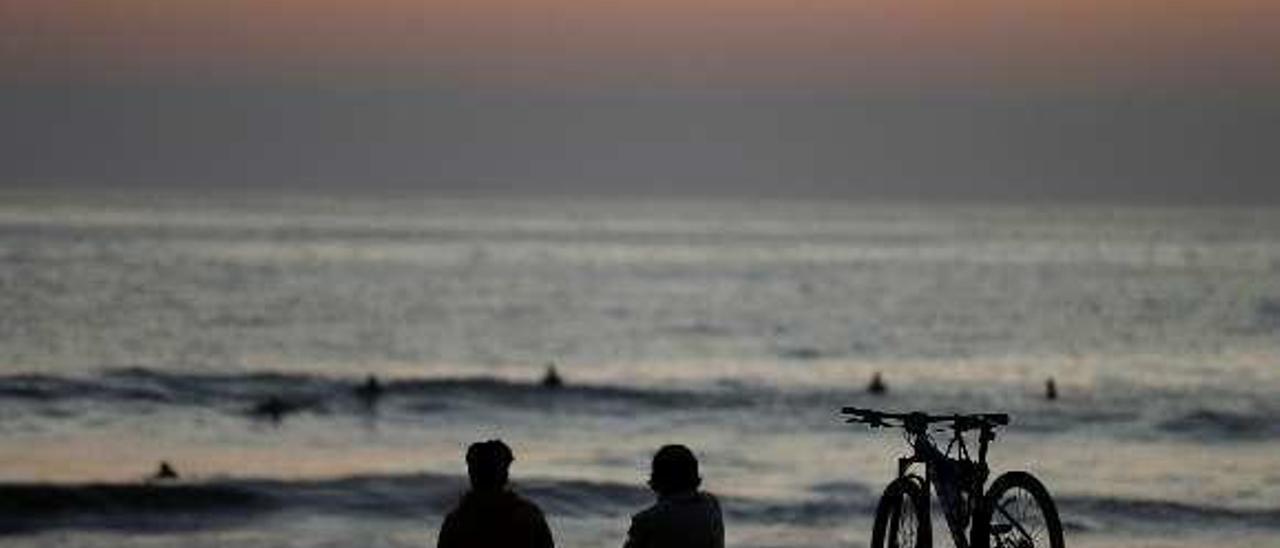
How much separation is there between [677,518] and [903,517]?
9.20 feet

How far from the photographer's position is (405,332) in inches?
3526

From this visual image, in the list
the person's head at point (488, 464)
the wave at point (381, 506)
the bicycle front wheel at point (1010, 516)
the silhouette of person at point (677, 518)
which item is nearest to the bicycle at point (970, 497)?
the bicycle front wheel at point (1010, 516)

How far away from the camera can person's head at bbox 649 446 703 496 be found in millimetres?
9344

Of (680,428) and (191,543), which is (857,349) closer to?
(680,428)

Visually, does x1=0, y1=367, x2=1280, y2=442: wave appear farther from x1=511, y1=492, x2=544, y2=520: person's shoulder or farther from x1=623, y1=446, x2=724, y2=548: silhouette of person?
x1=511, y1=492, x2=544, y2=520: person's shoulder

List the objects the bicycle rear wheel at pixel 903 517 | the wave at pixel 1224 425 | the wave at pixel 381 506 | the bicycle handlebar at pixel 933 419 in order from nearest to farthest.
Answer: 1. the bicycle handlebar at pixel 933 419
2. the bicycle rear wheel at pixel 903 517
3. the wave at pixel 381 506
4. the wave at pixel 1224 425

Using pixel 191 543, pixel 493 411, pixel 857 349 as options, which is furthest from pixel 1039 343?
pixel 191 543

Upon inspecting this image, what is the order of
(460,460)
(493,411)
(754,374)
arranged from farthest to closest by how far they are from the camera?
(754,374), (493,411), (460,460)

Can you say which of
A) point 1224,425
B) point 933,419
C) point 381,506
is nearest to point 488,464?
point 933,419

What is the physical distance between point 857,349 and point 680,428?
33.8m

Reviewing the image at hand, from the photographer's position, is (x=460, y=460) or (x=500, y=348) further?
(x=500, y=348)

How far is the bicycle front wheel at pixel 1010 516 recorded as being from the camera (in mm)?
11164

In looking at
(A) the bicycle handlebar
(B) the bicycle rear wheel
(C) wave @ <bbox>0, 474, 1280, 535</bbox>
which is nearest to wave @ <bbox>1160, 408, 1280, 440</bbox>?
(C) wave @ <bbox>0, 474, 1280, 535</bbox>

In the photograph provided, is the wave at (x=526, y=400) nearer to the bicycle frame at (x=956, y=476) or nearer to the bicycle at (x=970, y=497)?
the bicycle at (x=970, y=497)
